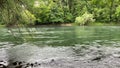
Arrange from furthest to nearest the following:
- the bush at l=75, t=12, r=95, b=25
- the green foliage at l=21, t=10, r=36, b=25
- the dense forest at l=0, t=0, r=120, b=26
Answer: the dense forest at l=0, t=0, r=120, b=26 → the bush at l=75, t=12, r=95, b=25 → the green foliage at l=21, t=10, r=36, b=25

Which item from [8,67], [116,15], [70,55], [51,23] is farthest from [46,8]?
[8,67]

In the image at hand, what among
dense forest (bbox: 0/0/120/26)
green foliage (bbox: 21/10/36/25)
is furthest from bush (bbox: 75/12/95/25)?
green foliage (bbox: 21/10/36/25)

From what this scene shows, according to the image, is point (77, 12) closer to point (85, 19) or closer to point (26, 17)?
point (85, 19)

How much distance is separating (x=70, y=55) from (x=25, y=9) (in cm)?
955

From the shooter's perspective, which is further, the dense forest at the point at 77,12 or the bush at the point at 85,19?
the dense forest at the point at 77,12

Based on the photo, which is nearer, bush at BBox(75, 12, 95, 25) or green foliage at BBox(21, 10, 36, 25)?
green foliage at BBox(21, 10, 36, 25)

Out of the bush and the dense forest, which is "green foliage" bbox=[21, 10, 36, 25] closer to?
the dense forest

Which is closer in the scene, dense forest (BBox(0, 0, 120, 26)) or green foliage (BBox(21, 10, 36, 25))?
green foliage (BBox(21, 10, 36, 25))

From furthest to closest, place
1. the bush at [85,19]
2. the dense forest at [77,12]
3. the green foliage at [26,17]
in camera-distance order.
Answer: the dense forest at [77,12] < the bush at [85,19] < the green foliage at [26,17]

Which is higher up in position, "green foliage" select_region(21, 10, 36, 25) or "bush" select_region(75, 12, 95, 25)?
"green foliage" select_region(21, 10, 36, 25)

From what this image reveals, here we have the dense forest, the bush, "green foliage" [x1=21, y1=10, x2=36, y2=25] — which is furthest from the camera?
the dense forest

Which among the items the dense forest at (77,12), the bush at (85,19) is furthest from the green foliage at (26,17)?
the bush at (85,19)

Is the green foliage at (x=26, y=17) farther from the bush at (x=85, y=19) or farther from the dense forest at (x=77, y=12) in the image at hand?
the bush at (x=85, y=19)

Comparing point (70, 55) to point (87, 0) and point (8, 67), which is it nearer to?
point (8, 67)
